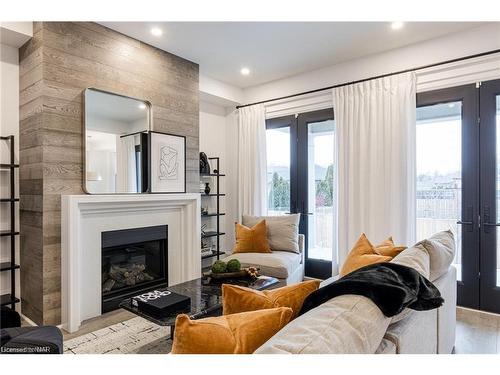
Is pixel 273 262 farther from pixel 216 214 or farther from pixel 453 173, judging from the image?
pixel 453 173

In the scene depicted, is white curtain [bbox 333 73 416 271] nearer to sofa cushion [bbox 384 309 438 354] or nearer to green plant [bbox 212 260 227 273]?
green plant [bbox 212 260 227 273]

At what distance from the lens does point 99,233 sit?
310cm

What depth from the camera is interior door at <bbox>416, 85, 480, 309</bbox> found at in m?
3.18

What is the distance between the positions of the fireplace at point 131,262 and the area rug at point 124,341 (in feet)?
1.64

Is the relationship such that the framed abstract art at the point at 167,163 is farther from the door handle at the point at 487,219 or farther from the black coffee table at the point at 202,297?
the door handle at the point at 487,219

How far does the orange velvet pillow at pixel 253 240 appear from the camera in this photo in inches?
151

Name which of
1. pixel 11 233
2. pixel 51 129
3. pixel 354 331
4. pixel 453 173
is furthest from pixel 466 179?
pixel 11 233

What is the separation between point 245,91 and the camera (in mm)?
5043

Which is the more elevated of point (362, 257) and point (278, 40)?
point (278, 40)

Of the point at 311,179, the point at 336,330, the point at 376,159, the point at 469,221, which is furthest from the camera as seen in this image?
the point at 311,179

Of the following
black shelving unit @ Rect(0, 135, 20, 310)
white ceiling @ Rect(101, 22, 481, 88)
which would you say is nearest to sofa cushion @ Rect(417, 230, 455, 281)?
white ceiling @ Rect(101, 22, 481, 88)

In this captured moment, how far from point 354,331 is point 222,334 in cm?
42

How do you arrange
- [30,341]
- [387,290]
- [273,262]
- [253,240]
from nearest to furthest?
[387,290] < [30,341] < [273,262] < [253,240]
